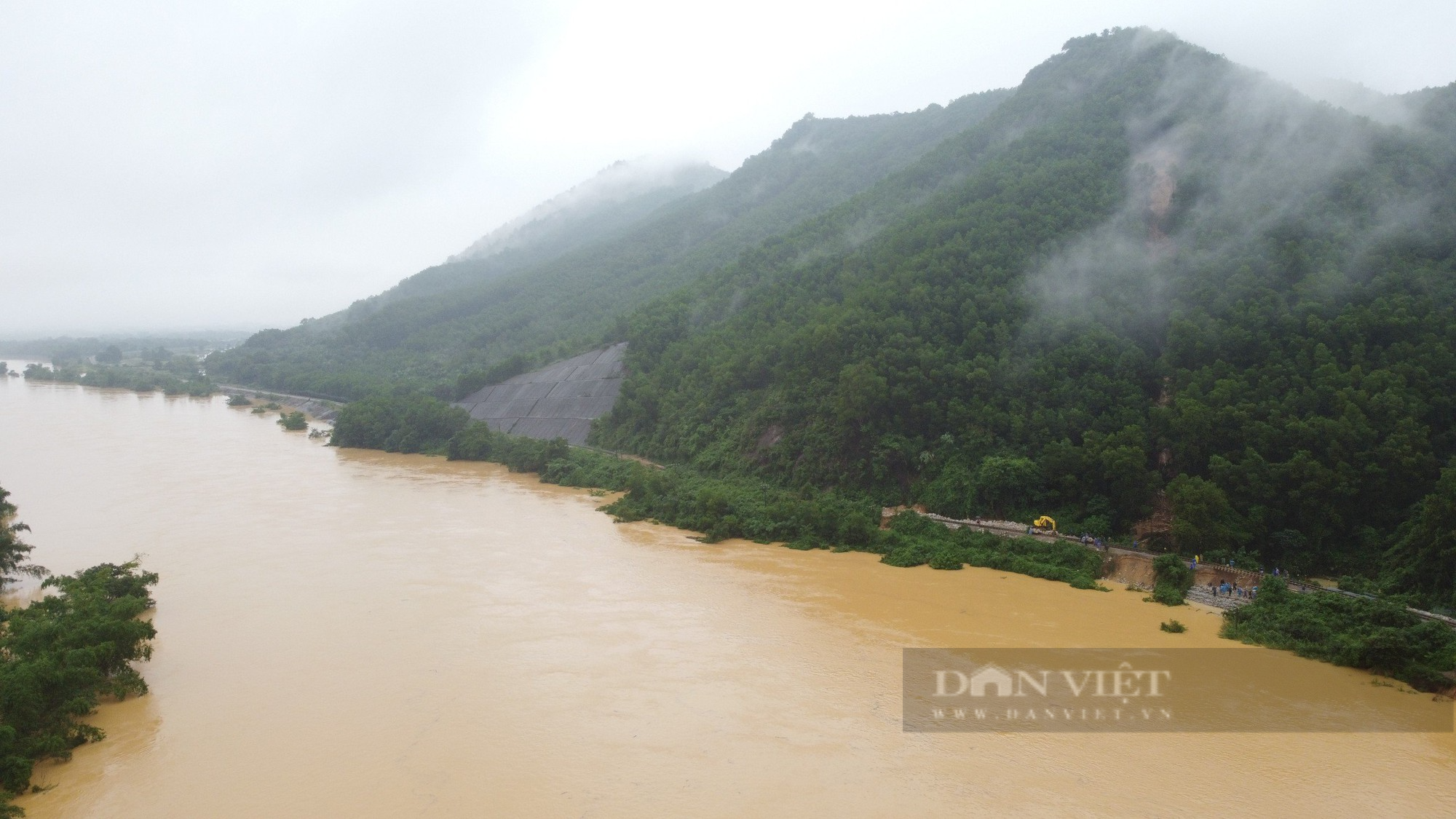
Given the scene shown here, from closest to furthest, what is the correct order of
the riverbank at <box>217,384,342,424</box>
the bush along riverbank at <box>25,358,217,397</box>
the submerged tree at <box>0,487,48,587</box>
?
1. the submerged tree at <box>0,487,48,587</box>
2. the riverbank at <box>217,384,342,424</box>
3. the bush along riverbank at <box>25,358,217,397</box>

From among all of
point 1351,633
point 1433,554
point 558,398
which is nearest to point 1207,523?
point 1433,554

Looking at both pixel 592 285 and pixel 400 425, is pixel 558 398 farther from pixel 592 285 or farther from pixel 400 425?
pixel 592 285

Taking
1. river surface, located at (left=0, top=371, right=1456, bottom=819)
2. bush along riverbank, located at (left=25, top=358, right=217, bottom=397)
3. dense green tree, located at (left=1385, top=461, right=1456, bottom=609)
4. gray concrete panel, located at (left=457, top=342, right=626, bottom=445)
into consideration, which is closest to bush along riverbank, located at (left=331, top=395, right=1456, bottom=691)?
river surface, located at (left=0, top=371, right=1456, bottom=819)

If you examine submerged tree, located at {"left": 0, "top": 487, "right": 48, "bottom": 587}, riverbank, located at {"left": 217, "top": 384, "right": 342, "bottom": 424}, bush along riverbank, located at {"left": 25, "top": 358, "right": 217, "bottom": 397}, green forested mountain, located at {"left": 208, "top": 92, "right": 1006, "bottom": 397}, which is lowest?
submerged tree, located at {"left": 0, "top": 487, "right": 48, "bottom": 587}

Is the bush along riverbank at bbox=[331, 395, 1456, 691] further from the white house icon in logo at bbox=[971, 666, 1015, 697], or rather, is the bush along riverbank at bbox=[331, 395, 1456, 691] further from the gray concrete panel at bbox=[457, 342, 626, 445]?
the white house icon in logo at bbox=[971, 666, 1015, 697]

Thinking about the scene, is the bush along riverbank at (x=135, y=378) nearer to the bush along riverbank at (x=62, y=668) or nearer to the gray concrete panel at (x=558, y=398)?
the gray concrete panel at (x=558, y=398)

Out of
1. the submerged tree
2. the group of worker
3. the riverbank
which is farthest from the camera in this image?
the riverbank

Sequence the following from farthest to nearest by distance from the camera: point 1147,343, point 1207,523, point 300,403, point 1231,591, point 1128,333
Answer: point 300,403, point 1128,333, point 1147,343, point 1207,523, point 1231,591
